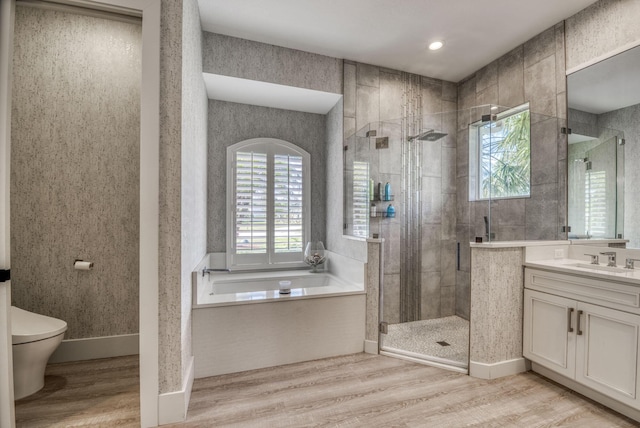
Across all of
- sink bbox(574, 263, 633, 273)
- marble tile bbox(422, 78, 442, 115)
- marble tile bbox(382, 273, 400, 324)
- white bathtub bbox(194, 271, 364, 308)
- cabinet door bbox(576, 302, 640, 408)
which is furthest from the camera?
marble tile bbox(422, 78, 442, 115)

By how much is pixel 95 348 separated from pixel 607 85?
4.77 meters

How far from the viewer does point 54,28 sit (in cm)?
242

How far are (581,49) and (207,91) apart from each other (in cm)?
355

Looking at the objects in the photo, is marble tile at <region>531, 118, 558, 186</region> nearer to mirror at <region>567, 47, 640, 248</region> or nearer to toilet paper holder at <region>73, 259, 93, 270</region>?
mirror at <region>567, 47, 640, 248</region>

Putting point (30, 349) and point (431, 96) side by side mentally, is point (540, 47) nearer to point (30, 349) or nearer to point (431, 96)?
A: point (431, 96)

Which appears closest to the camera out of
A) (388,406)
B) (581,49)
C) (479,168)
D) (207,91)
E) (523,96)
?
(388,406)

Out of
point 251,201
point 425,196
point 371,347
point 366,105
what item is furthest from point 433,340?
point 366,105

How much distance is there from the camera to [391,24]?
2.62 metres

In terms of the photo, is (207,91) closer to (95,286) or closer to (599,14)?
(95,286)

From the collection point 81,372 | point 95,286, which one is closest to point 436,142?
point 95,286

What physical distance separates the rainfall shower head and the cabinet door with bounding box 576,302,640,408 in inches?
74.6

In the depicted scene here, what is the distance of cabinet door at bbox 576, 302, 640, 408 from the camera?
1680 mm

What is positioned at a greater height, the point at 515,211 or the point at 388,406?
the point at 515,211

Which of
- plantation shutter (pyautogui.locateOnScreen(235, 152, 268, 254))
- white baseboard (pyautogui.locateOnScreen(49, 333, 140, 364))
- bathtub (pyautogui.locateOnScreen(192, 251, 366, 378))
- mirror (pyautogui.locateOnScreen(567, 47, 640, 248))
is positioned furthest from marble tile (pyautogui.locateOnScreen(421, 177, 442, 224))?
white baseboard (pyautogui.locateOnScreen(49, 333, 140, 364))
